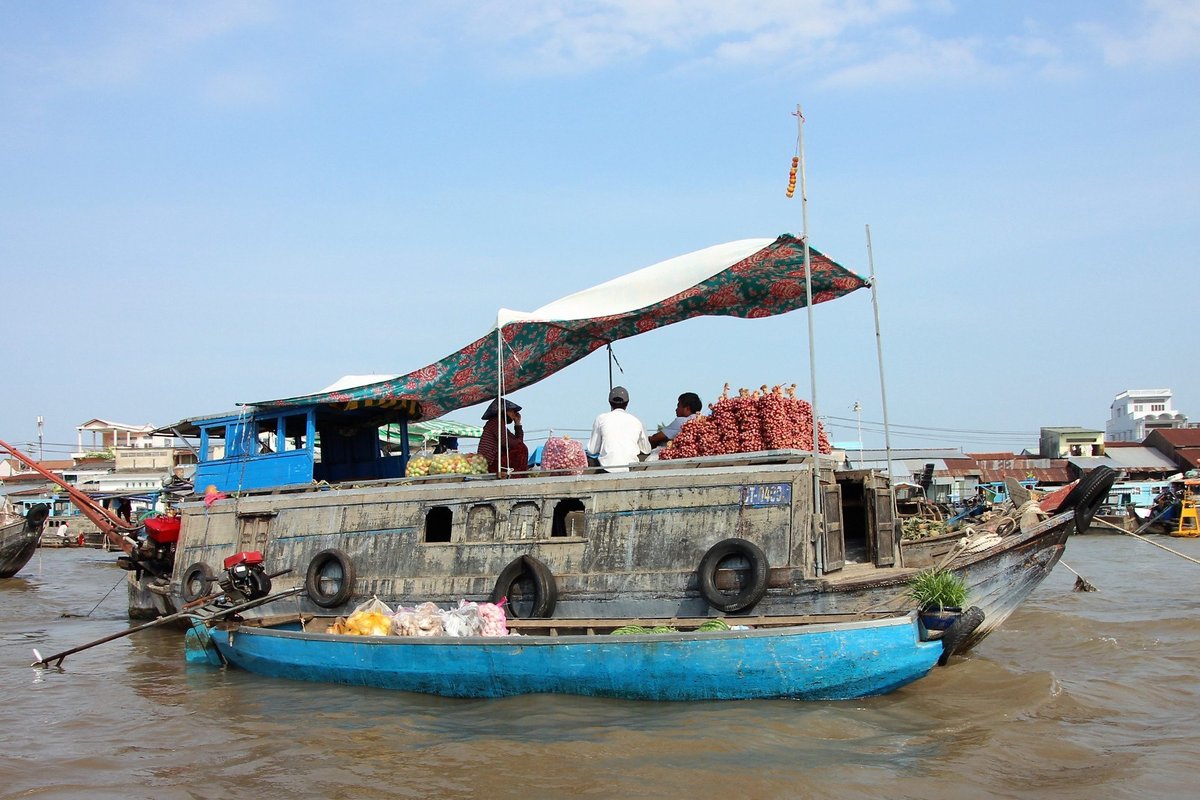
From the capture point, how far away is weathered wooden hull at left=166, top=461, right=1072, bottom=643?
8500 mm

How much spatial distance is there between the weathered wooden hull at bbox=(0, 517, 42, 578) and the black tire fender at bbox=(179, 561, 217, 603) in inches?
580

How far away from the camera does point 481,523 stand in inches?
403

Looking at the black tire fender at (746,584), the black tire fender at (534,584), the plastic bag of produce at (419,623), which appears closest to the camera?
the black tire fender at (746,584)

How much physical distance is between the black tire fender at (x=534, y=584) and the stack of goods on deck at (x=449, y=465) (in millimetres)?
1843

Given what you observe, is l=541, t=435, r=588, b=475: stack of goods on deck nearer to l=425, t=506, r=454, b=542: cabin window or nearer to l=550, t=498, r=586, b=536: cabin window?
l=550, t=498, r=586, b=536: cabin window

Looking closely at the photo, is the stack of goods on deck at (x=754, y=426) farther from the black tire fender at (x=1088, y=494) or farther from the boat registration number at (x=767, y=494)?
the black tire fender at (x=1088, y=494)

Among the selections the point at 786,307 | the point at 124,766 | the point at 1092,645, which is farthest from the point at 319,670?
the point at 1092,645

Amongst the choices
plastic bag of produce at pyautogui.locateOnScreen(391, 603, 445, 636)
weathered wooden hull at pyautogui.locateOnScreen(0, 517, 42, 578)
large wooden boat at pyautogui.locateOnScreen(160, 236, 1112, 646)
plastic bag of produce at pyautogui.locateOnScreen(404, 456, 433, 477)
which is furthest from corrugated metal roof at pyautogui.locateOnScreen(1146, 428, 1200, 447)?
plastic bag of produce at pyautogui.locateOnScreen(391, 603, 445, 636)

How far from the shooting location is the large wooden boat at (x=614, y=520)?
339 inches

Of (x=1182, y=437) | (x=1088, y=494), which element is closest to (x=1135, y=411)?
(x=1182, y=437)

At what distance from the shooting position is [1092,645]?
11609mm

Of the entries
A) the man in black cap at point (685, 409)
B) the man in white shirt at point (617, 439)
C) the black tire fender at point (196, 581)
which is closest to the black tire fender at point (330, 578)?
the black tire fender at point (196, 581)

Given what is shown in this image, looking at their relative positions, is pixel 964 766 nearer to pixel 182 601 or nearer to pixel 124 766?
pixel 124 766

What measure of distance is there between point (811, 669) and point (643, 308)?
14.4 ft
